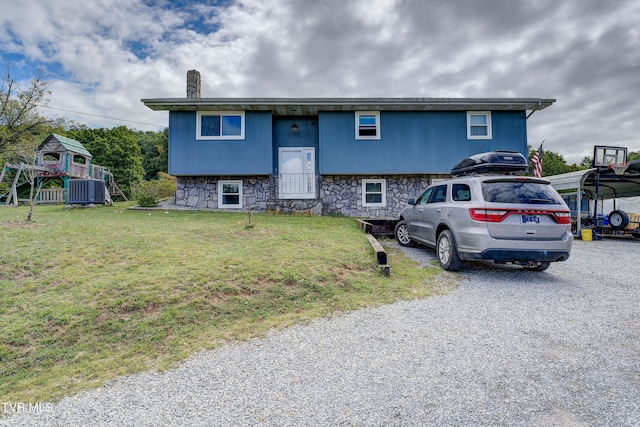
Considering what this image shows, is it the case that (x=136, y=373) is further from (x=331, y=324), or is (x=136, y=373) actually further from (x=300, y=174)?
(x=300, y=174)

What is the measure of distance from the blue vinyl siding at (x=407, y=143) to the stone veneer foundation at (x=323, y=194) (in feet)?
2.35

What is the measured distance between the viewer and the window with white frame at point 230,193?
1345 cm

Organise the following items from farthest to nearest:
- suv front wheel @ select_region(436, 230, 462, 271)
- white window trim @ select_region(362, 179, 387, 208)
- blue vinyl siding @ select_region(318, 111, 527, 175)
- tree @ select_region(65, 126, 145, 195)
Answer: tree @ select_region(65, 126, 145, 195)
white window trim @ select_region(362, 179, 387, 208)
blue vinyl siding @ select_region(318, 111, 527, 175)
suv front wheel @ select_region(436, 230, 462, 271)

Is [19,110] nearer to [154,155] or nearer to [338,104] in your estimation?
[338,104]

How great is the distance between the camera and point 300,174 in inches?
530

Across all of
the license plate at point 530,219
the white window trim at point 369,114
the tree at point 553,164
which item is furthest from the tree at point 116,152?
the tree at point 553,164

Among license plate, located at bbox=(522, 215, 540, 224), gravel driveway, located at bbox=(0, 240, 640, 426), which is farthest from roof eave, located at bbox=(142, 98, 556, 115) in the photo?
gravel driveway, located at bbox=(0, 240, 640, 426)

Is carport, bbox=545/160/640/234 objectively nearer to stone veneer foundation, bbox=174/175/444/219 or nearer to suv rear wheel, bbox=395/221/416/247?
stone veneer foundation, bbox=174/175/444/219

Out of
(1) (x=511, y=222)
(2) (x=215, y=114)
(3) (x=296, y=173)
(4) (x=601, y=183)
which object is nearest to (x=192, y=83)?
(2) (x=215, y=114)

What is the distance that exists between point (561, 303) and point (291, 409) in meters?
3.92

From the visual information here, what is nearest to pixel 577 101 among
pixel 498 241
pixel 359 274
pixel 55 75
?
pixel 498 241

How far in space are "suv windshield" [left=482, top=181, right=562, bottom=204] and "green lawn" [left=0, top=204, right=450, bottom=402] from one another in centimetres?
167

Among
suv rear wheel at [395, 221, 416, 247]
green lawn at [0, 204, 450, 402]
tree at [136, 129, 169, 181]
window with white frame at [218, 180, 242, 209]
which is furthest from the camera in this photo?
tree at [136, 129, 169, 181]

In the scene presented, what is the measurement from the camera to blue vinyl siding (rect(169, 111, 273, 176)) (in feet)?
41.9
